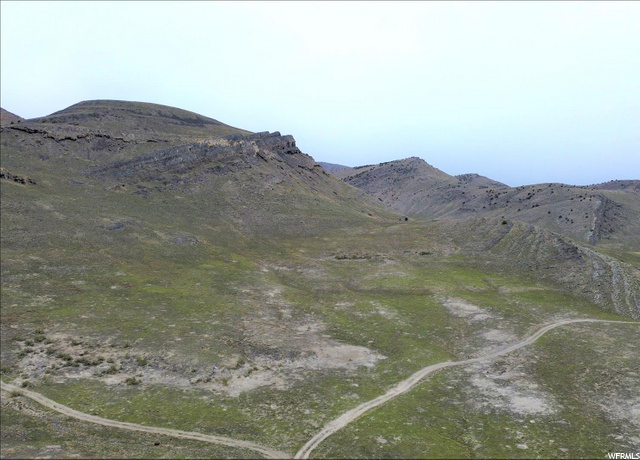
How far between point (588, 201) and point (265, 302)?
166763 millimetres

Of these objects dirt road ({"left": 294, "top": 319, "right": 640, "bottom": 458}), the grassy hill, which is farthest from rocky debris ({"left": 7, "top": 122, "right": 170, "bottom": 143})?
dirt road ({"left": 294, "top": 319, "right": 640, "bottom": 458})

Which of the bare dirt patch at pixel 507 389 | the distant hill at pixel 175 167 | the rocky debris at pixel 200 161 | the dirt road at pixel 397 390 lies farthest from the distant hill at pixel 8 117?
the bare dirt patch at pixel 507 389

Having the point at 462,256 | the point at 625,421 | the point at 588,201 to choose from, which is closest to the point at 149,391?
the point at 625,421

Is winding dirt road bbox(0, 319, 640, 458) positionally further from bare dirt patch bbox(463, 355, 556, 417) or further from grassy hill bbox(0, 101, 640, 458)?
bare dirt patch bbox(463, 355, 556, 417)

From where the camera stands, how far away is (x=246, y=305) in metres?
58.5

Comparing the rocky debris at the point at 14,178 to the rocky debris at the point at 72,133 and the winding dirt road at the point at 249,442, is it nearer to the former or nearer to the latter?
the rocky debris at the point at 72,133

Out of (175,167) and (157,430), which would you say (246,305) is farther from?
(175,167)

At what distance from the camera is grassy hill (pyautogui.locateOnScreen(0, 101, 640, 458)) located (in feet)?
104

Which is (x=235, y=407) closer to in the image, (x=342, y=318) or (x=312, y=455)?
(x=312, y=455)

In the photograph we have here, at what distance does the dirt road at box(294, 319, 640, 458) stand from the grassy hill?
3.09 feet

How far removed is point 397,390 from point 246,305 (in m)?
28.0

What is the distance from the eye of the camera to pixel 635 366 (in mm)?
41188

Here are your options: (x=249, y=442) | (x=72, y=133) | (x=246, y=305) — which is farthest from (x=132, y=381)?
(x=72, y=133)

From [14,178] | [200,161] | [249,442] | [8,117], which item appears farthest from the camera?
[8,117]
